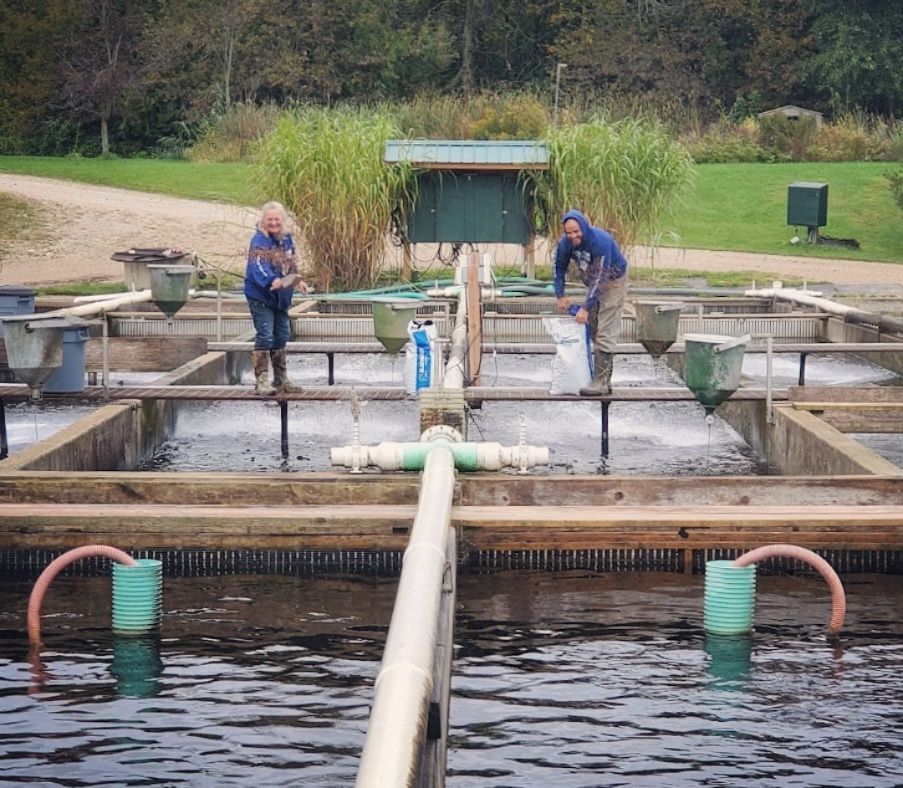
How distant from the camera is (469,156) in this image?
22.7m

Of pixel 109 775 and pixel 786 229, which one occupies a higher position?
pixel 786 229

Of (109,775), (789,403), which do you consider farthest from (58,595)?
(789,403)

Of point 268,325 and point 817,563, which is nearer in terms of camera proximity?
point 817,563

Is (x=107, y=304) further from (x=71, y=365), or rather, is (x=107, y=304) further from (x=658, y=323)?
(x=658, y=323)

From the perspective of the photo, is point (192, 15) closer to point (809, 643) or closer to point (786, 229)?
point (786, 229)

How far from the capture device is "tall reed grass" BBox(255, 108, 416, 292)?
21.9 m

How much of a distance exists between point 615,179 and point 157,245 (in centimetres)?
858

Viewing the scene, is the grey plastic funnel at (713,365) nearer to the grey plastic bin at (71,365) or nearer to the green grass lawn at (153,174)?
the grey plastic bin at (71,365)

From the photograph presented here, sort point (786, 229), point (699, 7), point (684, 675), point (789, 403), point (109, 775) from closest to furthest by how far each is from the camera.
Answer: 1. point (109, 775)
2. point (684, 675)
3. point (789, 403)
4. point (786, 229)
5. point (699, 7)

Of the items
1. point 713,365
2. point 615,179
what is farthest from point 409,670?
point 615,179

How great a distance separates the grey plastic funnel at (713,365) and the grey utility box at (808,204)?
56.5 feet

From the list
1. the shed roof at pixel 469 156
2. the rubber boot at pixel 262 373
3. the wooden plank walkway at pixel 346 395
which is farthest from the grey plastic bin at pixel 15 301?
the shed roof at pixel 469 156

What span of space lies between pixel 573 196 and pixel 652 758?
1551 centimetres

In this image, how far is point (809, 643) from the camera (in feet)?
29.7
